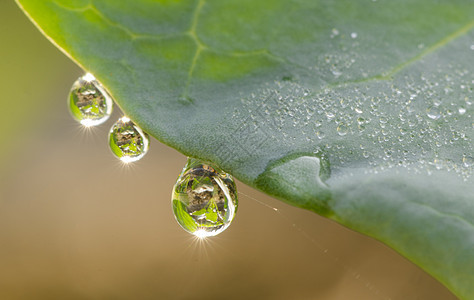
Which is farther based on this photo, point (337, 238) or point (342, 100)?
point (337, 238)

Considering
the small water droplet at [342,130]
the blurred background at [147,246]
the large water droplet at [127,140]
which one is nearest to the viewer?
the small water droplet at [342,130]

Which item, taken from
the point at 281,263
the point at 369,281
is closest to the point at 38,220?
the point at 281,263

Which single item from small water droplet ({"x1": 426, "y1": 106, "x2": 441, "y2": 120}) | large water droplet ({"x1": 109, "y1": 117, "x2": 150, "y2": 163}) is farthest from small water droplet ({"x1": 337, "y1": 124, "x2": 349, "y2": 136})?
large water droplet ({"x1": 109, "y1": 117, "x2": 150, "y2": 163})

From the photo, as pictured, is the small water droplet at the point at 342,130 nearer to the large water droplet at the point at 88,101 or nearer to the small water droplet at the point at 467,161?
the small water droplet at the point at 467,161

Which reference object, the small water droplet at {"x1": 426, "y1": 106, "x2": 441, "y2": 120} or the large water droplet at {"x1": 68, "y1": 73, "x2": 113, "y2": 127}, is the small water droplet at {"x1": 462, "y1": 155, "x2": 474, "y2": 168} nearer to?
the small water droplet at {"x1": 426, "y1": 106, "x2": 441, "y2": 120}

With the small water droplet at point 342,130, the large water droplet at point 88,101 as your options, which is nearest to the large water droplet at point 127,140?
the large water droplet at point 88,101

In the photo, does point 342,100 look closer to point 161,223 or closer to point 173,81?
point 173,81
